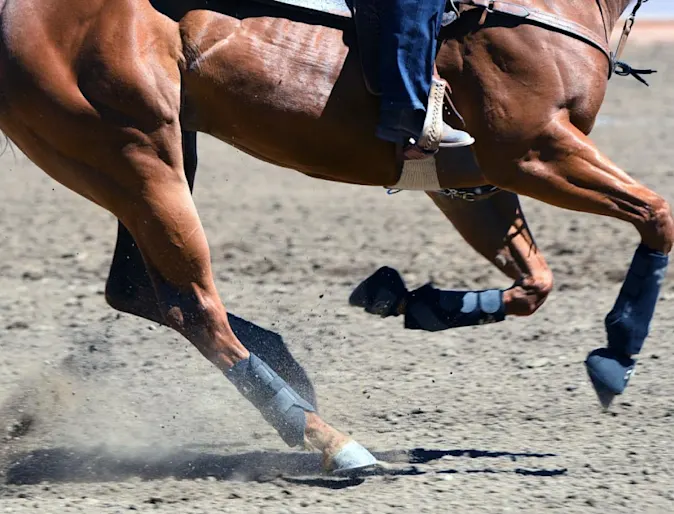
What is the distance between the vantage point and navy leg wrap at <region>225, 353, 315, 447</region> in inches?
169

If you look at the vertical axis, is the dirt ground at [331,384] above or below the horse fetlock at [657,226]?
below

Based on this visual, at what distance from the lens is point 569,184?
4.29 metres

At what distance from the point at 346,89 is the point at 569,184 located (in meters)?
0.89

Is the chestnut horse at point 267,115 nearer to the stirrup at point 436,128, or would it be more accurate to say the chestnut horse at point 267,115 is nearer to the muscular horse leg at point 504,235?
the stirrup at point 436,128

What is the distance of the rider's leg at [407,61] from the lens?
13.4 feet

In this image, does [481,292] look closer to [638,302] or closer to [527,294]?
[527,294]

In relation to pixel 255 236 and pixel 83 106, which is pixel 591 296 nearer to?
pixel 255 236

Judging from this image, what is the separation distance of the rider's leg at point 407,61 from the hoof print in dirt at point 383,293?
102 cm

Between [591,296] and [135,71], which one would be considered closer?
[135,71]

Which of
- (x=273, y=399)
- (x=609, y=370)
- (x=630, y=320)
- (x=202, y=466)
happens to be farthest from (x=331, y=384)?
(x=630, y=320)

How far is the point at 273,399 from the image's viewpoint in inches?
170

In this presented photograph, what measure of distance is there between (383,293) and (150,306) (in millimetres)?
990

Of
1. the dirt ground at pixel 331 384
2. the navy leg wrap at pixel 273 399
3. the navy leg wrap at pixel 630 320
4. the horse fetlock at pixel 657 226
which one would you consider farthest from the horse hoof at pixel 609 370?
the navy leg wrap at pixel 273 399

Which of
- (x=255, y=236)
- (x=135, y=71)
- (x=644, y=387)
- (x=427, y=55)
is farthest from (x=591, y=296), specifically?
(x=135, y=71)
